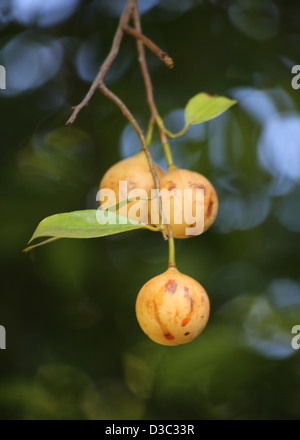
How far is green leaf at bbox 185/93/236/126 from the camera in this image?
0.69 meters

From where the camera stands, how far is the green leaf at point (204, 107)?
0.69 meters

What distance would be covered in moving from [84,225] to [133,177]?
0.42ft

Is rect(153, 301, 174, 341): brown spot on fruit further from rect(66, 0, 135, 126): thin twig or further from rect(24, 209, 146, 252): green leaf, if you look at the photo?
rect(66, 0, 135, 126): thin twig

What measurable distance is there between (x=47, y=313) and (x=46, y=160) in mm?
395

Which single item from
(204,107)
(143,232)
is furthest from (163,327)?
(143,232)

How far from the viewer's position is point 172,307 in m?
0.52

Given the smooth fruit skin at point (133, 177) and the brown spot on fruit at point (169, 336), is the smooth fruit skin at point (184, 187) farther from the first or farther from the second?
the brown spot on fruit at point (169, 336)

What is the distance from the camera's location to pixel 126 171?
0.61 meters

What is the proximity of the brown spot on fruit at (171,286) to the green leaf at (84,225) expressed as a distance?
7cm

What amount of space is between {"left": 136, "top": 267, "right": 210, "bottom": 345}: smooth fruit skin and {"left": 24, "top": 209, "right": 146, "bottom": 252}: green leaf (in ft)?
0.24

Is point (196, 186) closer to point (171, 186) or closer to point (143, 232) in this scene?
point (171, 186)

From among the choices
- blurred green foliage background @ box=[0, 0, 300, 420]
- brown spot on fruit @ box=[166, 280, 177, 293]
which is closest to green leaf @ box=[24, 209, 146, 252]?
brown spot on fruit @ box=[166, 280, 177, 293]

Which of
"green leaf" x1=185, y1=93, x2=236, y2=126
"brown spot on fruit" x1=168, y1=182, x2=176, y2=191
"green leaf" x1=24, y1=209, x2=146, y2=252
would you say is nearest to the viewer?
"green leaf" x1=24, y1=209, x2=146, y2=252

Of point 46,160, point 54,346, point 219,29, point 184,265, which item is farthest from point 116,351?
point 219,29
